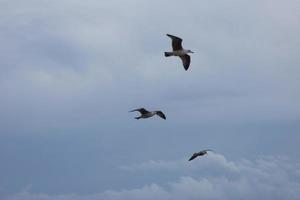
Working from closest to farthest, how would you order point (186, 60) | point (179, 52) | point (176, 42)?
point (176, 42) < point (179, 52) < point (186, 60)

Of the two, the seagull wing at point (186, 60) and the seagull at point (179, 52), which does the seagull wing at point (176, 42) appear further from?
the seagull wing at point (186, 60)

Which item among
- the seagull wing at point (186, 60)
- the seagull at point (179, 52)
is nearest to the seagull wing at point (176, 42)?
the seagull at point (179, 52)

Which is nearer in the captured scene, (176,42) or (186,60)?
(176,42)

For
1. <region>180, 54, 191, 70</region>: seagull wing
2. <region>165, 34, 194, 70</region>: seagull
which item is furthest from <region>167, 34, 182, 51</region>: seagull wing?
<region>180, 54, 191, 70</region>: seagull wing

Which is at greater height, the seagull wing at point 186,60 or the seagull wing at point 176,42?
the seagull wing at point 186,60

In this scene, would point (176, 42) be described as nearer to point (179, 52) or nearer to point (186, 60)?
point (179, 52)

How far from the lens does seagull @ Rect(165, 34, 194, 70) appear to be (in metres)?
101

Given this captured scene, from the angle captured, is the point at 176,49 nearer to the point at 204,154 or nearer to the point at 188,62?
the point at 188,62

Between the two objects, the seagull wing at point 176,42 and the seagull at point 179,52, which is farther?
the seagull at point 179,52

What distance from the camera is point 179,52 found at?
102188mm

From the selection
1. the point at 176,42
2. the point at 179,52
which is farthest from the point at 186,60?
the point at 176,42

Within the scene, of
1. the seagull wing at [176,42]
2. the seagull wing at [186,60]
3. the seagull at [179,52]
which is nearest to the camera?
the seagull wing at [176,42]

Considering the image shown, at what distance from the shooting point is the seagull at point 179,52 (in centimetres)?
10062

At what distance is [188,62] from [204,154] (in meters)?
9.49
